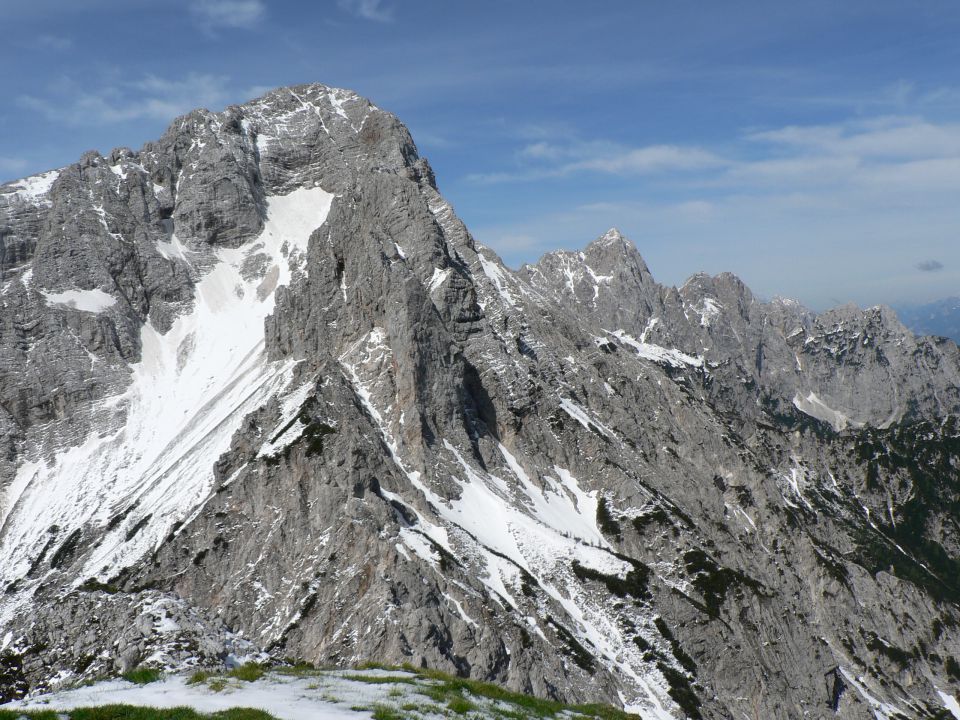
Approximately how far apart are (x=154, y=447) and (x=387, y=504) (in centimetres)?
7481

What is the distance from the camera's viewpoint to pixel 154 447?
15912 centimetres

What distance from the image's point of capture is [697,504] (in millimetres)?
170875

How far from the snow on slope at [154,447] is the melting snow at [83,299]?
9.99 meters

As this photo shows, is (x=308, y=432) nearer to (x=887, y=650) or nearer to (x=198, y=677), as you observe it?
(x=198, y=677)

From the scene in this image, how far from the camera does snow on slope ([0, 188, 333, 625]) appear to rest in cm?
12244

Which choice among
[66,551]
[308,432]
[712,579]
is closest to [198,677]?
[308,432]

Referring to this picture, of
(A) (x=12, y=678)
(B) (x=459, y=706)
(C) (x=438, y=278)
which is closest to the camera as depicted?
(B) (x=459, y=706)

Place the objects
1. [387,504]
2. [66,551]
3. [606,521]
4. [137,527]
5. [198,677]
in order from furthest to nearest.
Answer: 1. [606,521]
2. [66,551]
3. [137,527]
4. [387,504]
5. [198,677]

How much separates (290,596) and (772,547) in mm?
115860

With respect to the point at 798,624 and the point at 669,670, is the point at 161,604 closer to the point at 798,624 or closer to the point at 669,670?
the point at 669,670

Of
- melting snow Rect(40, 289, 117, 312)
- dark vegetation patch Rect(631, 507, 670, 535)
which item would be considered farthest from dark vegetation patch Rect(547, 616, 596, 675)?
melting snow Rect(40, 289, 117, 312)

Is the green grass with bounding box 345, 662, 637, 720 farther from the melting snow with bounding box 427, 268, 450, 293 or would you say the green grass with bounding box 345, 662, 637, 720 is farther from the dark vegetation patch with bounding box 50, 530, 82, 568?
the melting snow with bounding box 427, 268, 450, 293

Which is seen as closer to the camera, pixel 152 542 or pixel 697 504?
pixel 152 542

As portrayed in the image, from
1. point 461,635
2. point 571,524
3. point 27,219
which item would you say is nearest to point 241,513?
point 461,635
